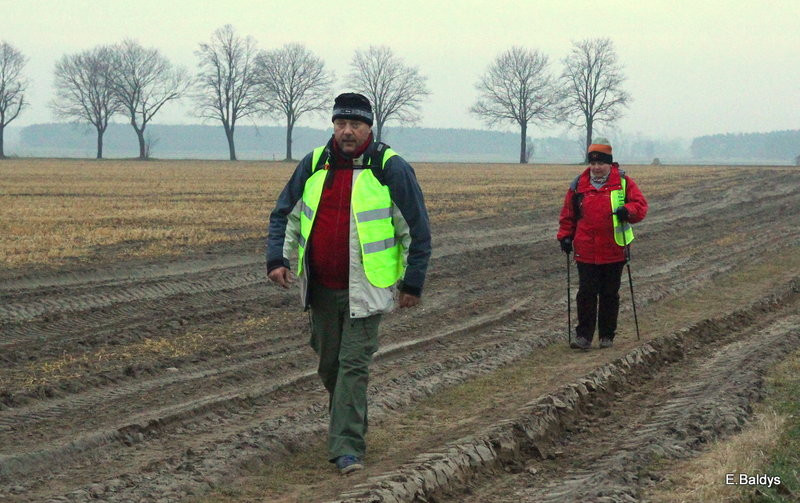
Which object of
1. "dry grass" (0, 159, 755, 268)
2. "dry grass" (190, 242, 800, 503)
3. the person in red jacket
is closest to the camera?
"dry grass" (190, 242, 800, 503)

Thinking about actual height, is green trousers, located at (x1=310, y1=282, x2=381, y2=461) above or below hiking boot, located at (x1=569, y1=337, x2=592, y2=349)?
above

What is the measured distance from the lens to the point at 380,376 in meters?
8.15

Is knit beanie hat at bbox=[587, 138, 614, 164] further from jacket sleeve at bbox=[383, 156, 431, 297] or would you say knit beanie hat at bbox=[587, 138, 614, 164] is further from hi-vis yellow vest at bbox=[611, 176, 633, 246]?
jacket sleeve at bbox=[383, 156, 431, 297]

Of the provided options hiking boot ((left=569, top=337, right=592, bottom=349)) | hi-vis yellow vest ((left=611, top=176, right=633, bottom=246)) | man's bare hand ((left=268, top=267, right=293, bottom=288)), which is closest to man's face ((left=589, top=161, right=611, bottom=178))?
hi-vis yellow vest ((left=611, top=176, right=633, bottom=246))

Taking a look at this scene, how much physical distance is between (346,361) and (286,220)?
0.84 m

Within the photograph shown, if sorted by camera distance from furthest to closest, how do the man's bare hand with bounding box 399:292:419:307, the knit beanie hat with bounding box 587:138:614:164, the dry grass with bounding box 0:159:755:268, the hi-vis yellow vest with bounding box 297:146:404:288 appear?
the dry grass with bounding box 0:159:755:268
the knit beanie hat with bounding box 587:138:614:164
the man's bare hand with bounding box 399:292:419:307
the hi-vis yellow vest with bounding box 297:146:404:288

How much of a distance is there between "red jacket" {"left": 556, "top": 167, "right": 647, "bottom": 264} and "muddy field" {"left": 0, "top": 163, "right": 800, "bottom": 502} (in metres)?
0.84

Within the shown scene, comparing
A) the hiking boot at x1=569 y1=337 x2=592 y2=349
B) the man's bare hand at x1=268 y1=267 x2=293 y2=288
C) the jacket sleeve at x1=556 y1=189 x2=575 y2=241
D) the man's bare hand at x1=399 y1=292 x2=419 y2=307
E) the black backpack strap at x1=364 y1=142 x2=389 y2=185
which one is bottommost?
the hiking boot at x1=569 y1=337 x2=592 y2=349

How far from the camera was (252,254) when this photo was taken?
51.8 ft

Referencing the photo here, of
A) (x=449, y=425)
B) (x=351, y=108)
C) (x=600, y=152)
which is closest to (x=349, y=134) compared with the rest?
(x=351, y=108)

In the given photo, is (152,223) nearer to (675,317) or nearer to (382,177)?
(675,317)

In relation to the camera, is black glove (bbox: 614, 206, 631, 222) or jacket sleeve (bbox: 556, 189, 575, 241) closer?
black glove (bbox: 614, 206, 631, 222)

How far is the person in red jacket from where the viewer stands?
895 centimetres

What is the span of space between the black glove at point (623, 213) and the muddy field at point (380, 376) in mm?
1108
